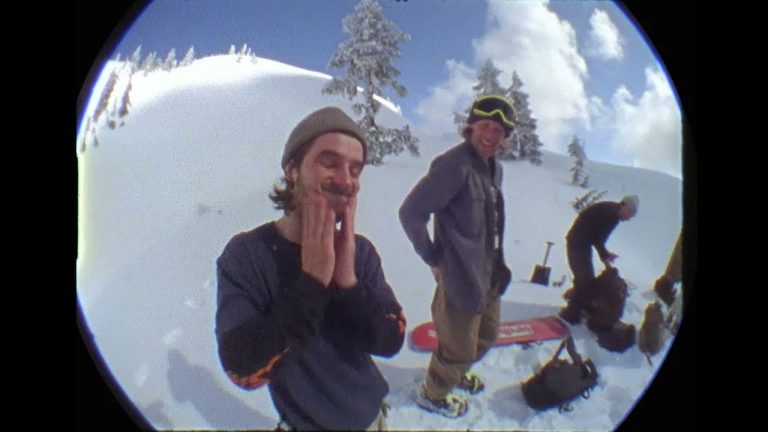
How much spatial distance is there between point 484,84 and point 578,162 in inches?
23.6

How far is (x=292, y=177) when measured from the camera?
126 inches

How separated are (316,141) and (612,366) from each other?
1.82m

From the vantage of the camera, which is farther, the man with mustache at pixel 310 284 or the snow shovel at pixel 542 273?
the snow shovel at pixel 542 273

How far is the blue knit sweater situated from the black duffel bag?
721 millimetres

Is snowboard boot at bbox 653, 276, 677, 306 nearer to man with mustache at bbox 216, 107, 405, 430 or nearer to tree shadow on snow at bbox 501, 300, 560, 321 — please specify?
tree shadow on snow at bbox 501, 300, 560, 321

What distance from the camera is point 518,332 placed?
345 cm

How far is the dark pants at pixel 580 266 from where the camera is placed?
3.45 meters

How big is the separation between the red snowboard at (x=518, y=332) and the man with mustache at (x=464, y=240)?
0.14 feet

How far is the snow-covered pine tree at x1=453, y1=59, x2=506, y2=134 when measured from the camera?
A: 3293 millimetres

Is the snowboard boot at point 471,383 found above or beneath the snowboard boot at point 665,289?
beneath

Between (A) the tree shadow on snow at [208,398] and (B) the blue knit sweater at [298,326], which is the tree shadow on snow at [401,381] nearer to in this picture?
(B) the blue knit sweater at [298,326]

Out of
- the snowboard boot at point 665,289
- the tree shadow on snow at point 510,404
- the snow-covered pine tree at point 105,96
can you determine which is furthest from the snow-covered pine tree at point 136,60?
the snowboard boot at point 665,289

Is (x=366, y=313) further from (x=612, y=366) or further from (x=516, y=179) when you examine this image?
(x=612, y=366)

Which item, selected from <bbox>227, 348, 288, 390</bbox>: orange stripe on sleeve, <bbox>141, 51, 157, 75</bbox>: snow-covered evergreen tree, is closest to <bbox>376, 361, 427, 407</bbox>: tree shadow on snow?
<bbox>227, 348, 288, 390</bbox>: orange stripe on sleeve
